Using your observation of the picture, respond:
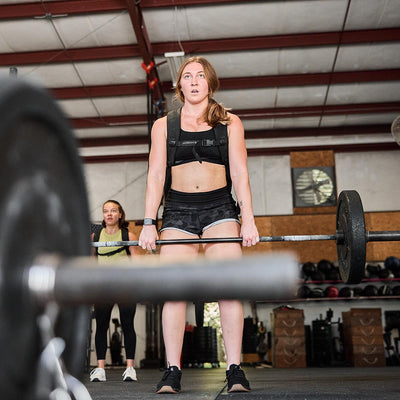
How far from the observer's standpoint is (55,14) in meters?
5.79

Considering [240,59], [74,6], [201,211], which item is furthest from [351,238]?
[240,59]

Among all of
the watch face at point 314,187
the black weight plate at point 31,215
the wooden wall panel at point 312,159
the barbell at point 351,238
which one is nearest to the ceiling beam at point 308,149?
the wooden wall panel at point 312,159

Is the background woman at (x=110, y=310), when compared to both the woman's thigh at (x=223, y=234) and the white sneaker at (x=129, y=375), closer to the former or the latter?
the white sneaker at (x=129, y=375)

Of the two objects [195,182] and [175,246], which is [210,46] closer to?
[195,182]

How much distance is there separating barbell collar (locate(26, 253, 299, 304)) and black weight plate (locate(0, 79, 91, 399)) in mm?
31

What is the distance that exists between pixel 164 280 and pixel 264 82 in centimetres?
688

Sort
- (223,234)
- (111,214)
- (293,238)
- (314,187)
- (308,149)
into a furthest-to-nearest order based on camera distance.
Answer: (308,149), (314,187), (111,214), (293,238), (223,234)

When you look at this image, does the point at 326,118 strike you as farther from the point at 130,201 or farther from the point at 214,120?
the point at 214,120

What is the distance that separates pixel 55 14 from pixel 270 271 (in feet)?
19.3

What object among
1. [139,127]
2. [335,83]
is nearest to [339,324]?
[335,83]

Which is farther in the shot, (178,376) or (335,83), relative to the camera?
(335,83)

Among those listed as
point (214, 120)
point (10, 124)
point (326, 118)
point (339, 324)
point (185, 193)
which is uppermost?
point (326, 118)

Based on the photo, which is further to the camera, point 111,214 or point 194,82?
point 111,214

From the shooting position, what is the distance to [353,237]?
216 centimetres
